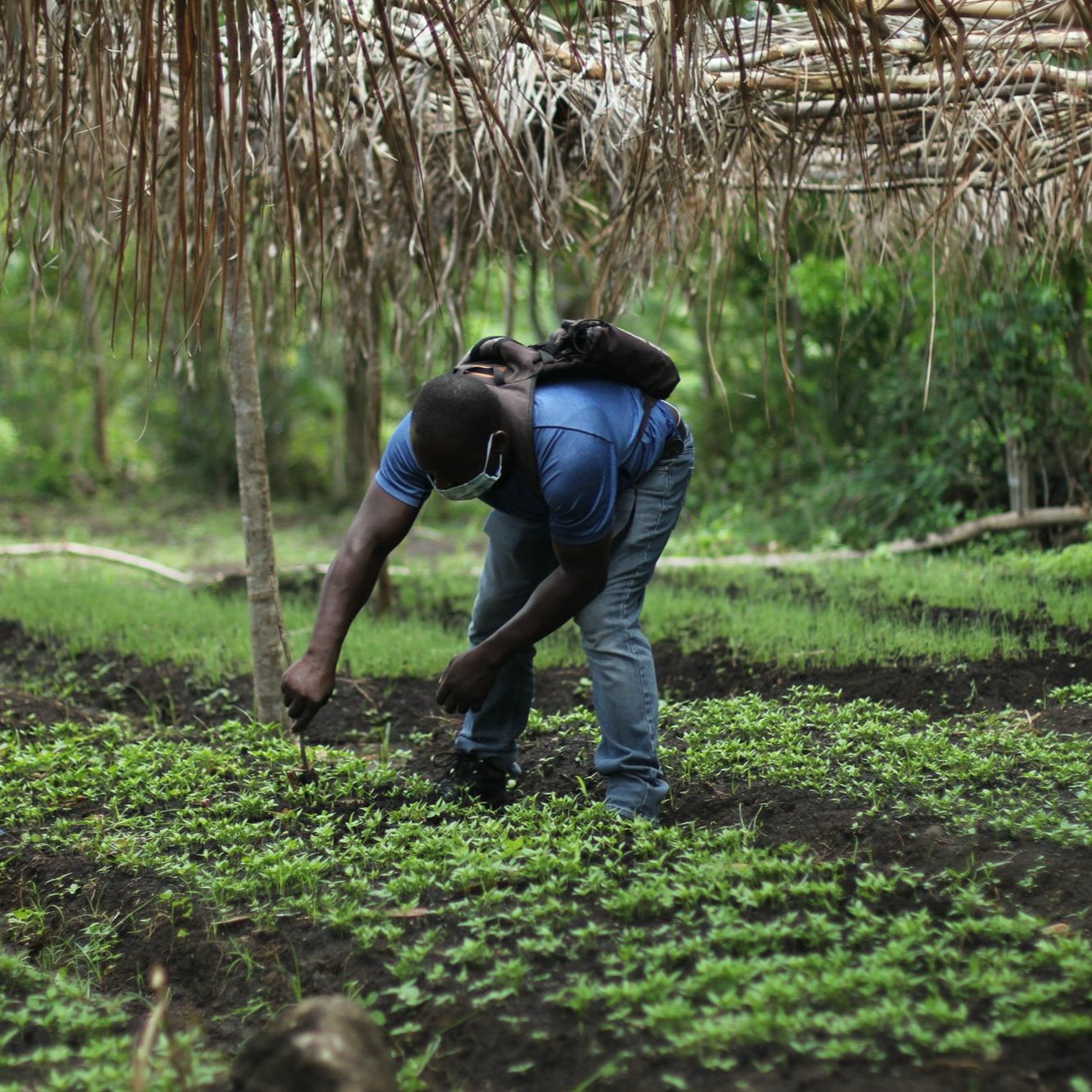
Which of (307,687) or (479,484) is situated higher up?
(479,484)

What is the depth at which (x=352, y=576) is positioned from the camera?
3.38 meters

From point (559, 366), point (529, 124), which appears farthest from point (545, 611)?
point (529, 124)

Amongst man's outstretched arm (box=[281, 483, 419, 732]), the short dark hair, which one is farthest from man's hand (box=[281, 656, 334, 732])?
the short dark hair

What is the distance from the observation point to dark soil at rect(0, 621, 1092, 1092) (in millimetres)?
2205

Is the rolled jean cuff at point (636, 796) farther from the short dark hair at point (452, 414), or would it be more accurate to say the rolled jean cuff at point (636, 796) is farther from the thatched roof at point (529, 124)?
the thatched roof at point (529, 124)

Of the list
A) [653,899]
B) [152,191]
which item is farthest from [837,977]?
[152,191]

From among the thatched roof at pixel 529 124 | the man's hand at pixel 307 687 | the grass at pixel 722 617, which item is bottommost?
the grass at pixel 722 617

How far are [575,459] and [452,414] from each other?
34cm

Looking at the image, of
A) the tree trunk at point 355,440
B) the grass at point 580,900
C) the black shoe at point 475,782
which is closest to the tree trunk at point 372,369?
the black shoe at point 475,782

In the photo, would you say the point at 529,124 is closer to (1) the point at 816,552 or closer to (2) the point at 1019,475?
(2) the point at 1019,475

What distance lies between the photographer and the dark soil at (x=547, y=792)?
221cm

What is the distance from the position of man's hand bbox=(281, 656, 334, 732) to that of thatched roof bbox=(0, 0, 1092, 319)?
42.9 inches

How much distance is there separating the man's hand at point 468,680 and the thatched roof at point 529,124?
1118 mm

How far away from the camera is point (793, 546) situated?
10.5m
